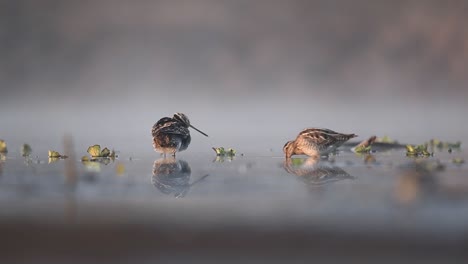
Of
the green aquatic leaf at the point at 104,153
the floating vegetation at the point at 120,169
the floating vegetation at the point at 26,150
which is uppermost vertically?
the floating vegetation at the point at 26,150

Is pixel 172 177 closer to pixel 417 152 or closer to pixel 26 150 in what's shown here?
pixel 417 152

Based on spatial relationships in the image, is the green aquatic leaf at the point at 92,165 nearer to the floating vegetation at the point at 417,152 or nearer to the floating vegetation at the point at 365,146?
the floating vegetation at the point at 365,146

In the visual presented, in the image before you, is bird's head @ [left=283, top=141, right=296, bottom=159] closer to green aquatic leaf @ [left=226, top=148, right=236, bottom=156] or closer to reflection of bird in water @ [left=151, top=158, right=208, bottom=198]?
green aquatic leaf @ [left=226, top=148, right=236, bottom=156]

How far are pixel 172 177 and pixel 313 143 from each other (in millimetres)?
3428

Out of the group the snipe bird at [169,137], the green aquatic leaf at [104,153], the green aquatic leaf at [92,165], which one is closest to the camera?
the green aquatic leaf at [92,165]

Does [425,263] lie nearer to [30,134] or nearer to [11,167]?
[11,167]

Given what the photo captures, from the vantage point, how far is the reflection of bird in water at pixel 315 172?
866 cm

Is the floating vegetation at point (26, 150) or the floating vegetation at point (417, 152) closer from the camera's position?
the floating vegetation at point (417, 152)

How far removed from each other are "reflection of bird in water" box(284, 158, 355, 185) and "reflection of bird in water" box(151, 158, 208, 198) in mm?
1319

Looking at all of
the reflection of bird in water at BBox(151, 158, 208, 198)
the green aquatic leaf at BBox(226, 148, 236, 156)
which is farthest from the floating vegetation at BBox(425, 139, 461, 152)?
the reflection of bird in water at BBox(151, 158, 208, 198)

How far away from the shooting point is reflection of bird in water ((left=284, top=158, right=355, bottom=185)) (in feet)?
28.4

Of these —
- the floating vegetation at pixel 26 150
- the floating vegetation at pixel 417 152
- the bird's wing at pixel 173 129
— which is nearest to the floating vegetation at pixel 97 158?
the bird's wing at pixel 173 129

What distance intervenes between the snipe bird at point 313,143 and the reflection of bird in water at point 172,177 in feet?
6.10

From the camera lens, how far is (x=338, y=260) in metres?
4.71
